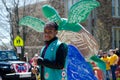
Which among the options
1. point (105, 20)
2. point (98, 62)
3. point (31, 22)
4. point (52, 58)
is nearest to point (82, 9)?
point (31, 22)

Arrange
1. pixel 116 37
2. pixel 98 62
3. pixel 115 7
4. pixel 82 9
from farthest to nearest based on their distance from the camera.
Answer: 1. pixel 115 7
2. pixel 116 37
3. pixel 98 62
4. pixel 82 9

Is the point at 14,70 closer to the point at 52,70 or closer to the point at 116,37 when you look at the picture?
the point at 52,70

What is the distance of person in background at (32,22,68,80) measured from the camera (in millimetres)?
4398

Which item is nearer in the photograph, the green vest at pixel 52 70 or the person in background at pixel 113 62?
the green vest at pixel 52 70

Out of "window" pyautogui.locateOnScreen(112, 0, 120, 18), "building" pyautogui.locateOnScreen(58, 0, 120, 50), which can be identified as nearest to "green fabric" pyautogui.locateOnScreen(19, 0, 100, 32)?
"building" pyautogui.locateOnScreen(58, 0, 120, 50)

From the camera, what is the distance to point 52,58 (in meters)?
4.48

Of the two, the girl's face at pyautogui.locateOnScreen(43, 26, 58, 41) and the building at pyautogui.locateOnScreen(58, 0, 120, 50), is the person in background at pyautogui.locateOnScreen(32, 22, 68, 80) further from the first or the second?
the building at pyautogui.locateOnScreen(58, 0, 120, 50)

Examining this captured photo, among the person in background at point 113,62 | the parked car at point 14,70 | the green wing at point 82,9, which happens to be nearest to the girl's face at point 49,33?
the green wing at point 82,9

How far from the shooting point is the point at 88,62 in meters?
6.86

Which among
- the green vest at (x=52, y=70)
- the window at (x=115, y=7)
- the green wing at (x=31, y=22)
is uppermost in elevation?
the window at (x=115, y=7)

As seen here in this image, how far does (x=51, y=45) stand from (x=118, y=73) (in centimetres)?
1092

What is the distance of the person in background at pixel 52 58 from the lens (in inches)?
173

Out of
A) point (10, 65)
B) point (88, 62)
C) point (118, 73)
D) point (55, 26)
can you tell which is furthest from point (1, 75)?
point (55, 26)

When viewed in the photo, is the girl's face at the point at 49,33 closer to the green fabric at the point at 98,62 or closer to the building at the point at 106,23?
the green fabric at the point at 98,62
